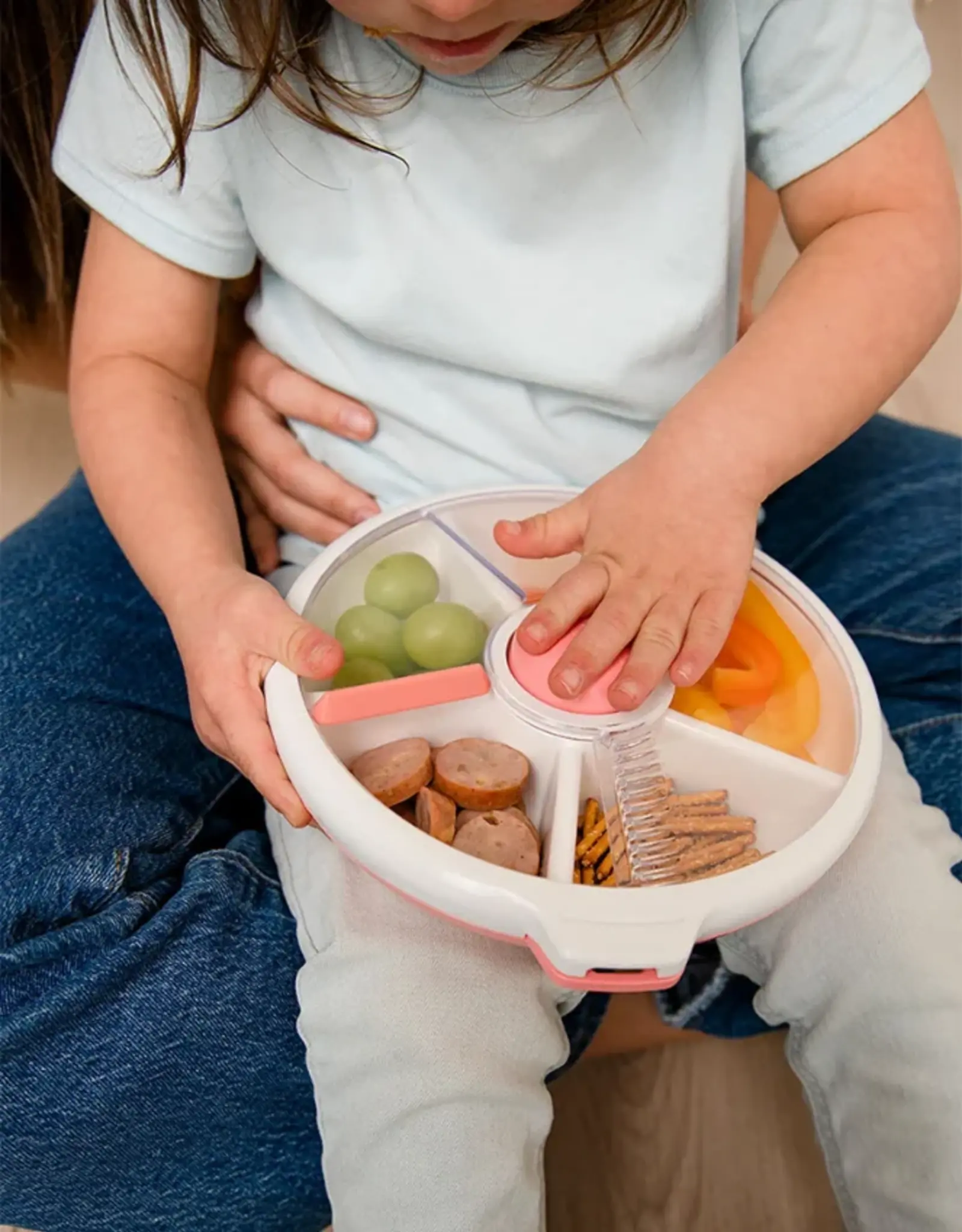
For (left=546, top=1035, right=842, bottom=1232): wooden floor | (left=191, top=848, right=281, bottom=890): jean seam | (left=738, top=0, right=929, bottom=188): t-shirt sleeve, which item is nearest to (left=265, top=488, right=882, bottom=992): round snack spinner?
(left=191, top=848, right=281, bottom=890): jean seam

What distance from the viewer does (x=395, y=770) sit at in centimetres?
44

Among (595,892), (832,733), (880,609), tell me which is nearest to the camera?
(595,892)

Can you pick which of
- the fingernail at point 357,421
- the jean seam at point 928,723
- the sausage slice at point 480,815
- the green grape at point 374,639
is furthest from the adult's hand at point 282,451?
the jean seam at point 928,723

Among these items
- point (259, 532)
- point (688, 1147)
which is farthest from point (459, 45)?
point (688, 1147)

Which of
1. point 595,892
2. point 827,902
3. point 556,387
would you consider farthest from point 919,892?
point 556,387

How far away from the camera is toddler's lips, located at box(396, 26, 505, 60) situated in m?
0.46

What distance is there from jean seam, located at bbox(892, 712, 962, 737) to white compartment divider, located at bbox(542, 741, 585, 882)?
0.87 ft

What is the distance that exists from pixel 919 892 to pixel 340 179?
18.1 inches

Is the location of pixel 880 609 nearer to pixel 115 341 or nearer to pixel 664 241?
pixel 664 241

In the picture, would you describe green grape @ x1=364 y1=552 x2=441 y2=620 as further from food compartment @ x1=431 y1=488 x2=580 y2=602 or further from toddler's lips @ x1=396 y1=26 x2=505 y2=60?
toddler's lips @ x1=396 y1=26 x2=505 y2=60

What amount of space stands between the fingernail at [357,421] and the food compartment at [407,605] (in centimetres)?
8

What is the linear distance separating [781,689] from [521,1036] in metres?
0.20

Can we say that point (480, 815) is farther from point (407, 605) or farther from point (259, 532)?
point (259, 532)

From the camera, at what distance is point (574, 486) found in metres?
0.57
